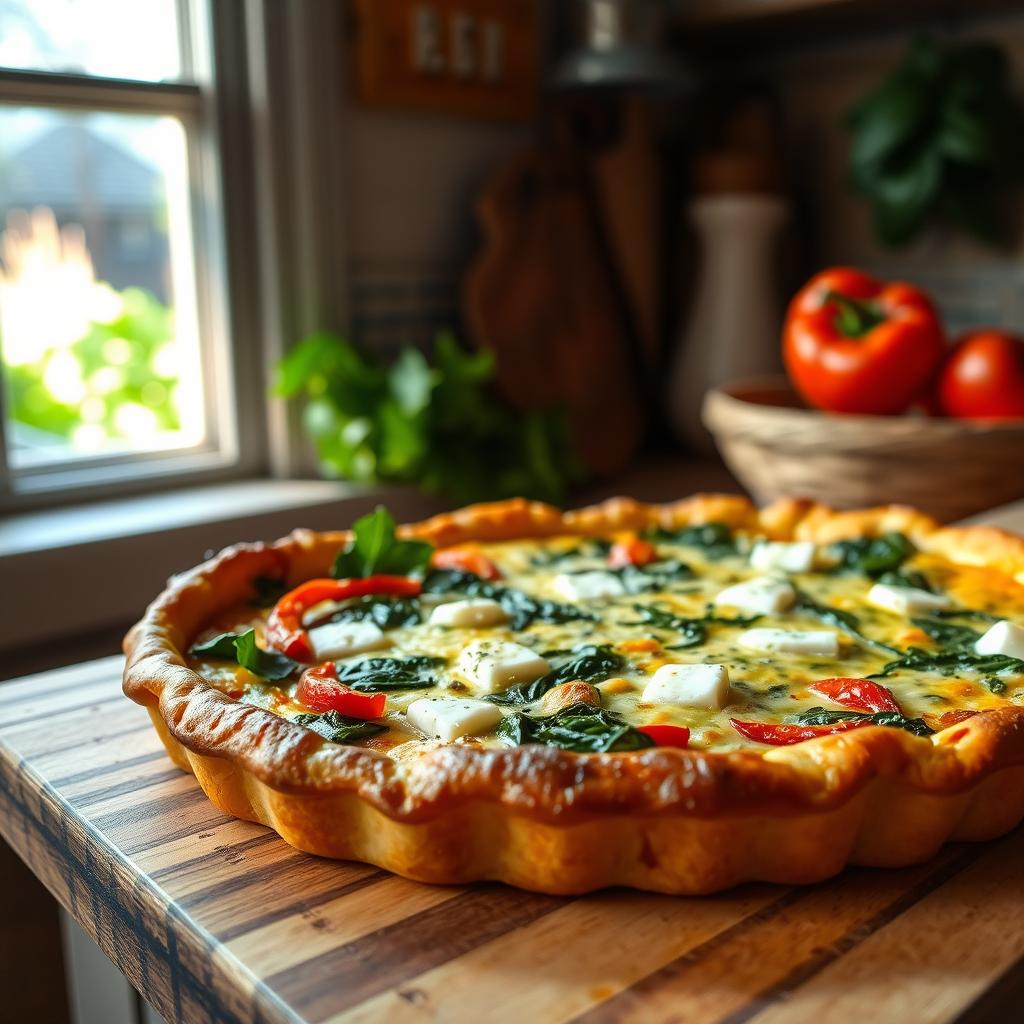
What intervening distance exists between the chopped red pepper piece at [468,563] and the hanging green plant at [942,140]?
2565 millimetres

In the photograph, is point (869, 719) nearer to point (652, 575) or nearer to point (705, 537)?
point (652, 575)

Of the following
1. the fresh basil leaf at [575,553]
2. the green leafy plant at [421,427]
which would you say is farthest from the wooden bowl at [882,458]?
the green leafy plant at [421,427]

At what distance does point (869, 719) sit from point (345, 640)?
0.80 meters

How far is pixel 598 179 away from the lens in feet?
14.1

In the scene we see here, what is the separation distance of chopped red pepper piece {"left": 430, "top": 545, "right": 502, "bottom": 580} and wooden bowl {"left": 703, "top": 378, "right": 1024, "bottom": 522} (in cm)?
78

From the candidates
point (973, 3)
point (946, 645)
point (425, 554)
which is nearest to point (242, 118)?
point (425, 554)

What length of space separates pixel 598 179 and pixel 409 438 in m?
1.49

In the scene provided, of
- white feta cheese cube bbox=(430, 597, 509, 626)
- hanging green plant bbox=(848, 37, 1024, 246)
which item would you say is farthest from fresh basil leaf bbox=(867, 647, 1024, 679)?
hanging green plant bbox=(848, 37, 1024, 246)

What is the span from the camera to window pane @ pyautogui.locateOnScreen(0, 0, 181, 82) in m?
3.24

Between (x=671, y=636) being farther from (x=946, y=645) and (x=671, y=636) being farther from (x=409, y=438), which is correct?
(x=409, y=438)

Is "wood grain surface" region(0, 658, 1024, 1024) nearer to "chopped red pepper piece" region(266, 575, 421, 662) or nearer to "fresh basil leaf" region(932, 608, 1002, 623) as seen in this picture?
"chopped red pepper piece" region(266, 575, 421, 662)

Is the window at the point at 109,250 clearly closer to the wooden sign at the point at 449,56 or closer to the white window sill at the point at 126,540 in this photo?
the white window sill at the point at 126,540

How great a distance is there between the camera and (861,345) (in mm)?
2738

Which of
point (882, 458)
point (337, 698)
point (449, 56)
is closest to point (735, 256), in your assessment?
point (449, 56)
